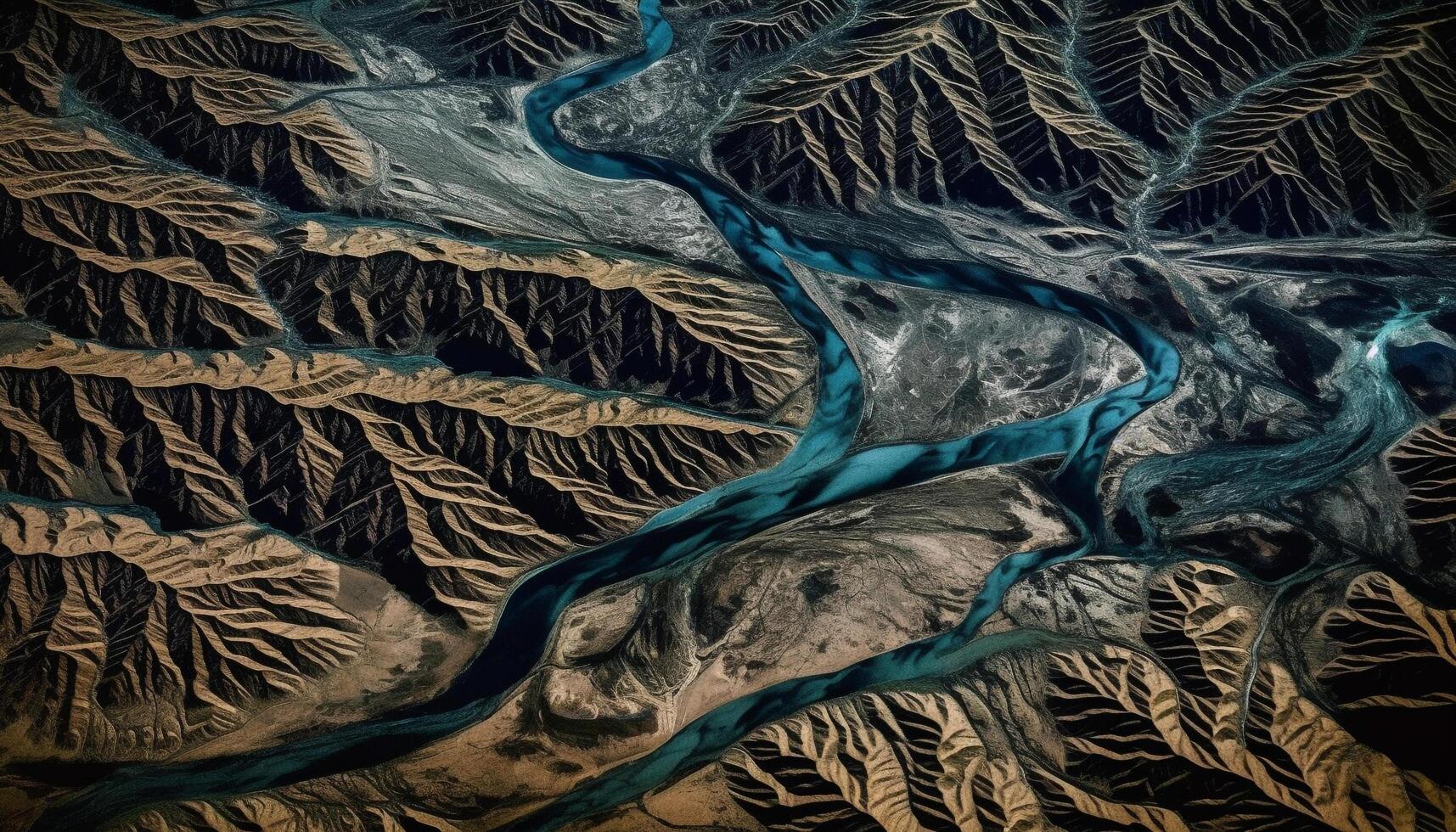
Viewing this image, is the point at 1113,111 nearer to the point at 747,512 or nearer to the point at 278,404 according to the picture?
the point at 747,512

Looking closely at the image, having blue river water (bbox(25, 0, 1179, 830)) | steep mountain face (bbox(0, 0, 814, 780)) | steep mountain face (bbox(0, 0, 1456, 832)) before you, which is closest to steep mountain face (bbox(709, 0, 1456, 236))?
steep mountain face (bbox(0, 0, 1456, 832))

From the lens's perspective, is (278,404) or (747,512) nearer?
(747,512)

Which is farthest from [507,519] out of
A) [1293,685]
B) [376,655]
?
[1293,685]

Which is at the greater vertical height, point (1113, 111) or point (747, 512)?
point (1113, 111)

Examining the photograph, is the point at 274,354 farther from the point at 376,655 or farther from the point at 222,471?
the point at 376,655

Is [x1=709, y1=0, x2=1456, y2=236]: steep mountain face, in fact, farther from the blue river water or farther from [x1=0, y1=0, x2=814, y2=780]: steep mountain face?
[x1=0, y1=0, x2=814, y2=780]: steep mountain face

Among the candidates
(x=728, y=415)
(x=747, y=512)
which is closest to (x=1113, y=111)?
(x=728, y=415)
